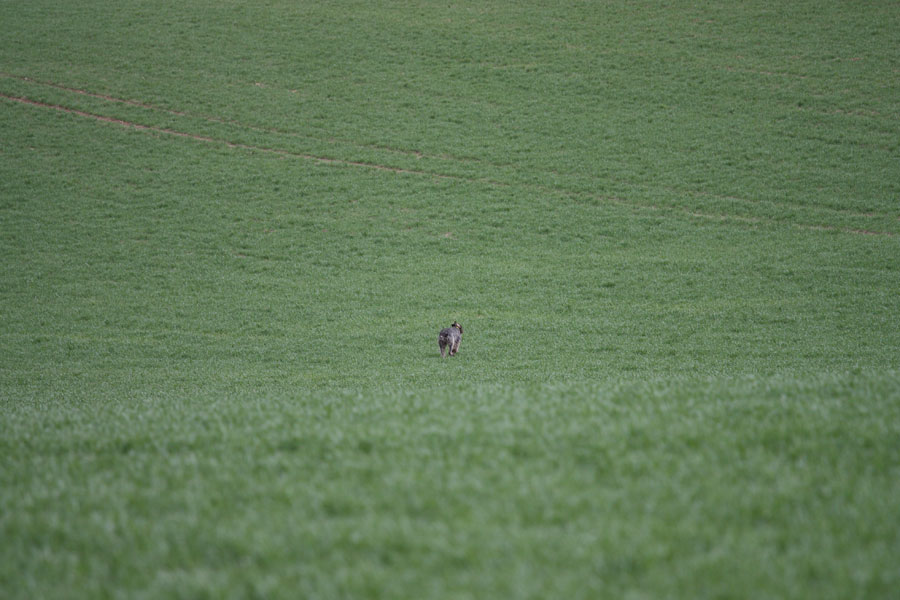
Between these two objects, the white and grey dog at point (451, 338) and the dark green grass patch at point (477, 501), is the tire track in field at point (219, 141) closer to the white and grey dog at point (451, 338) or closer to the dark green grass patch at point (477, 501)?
the white and grey dog at point (451, 338)

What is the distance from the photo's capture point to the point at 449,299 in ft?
91.5

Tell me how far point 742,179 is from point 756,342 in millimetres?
20178

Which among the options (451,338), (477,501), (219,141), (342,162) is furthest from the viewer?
(219,141)

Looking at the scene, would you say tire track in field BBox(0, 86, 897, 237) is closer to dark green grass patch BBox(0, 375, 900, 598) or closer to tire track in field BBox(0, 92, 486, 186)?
tire track in field BBox(0, 92, 486, 186)

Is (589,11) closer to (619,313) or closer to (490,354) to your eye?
(619,313)

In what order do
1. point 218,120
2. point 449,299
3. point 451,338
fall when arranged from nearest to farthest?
1. point 451,338
2. point 449,299
3. point 218,120

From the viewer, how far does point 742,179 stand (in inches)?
1497

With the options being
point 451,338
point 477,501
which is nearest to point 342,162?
point 451,338

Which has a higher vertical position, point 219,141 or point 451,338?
point 451,338

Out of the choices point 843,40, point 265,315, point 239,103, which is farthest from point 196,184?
point 843,40

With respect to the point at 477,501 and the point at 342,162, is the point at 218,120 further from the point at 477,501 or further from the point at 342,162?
the point at 477,501

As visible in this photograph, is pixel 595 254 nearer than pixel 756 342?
No

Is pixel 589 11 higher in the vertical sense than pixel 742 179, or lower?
higher

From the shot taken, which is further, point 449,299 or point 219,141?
point 219,141
